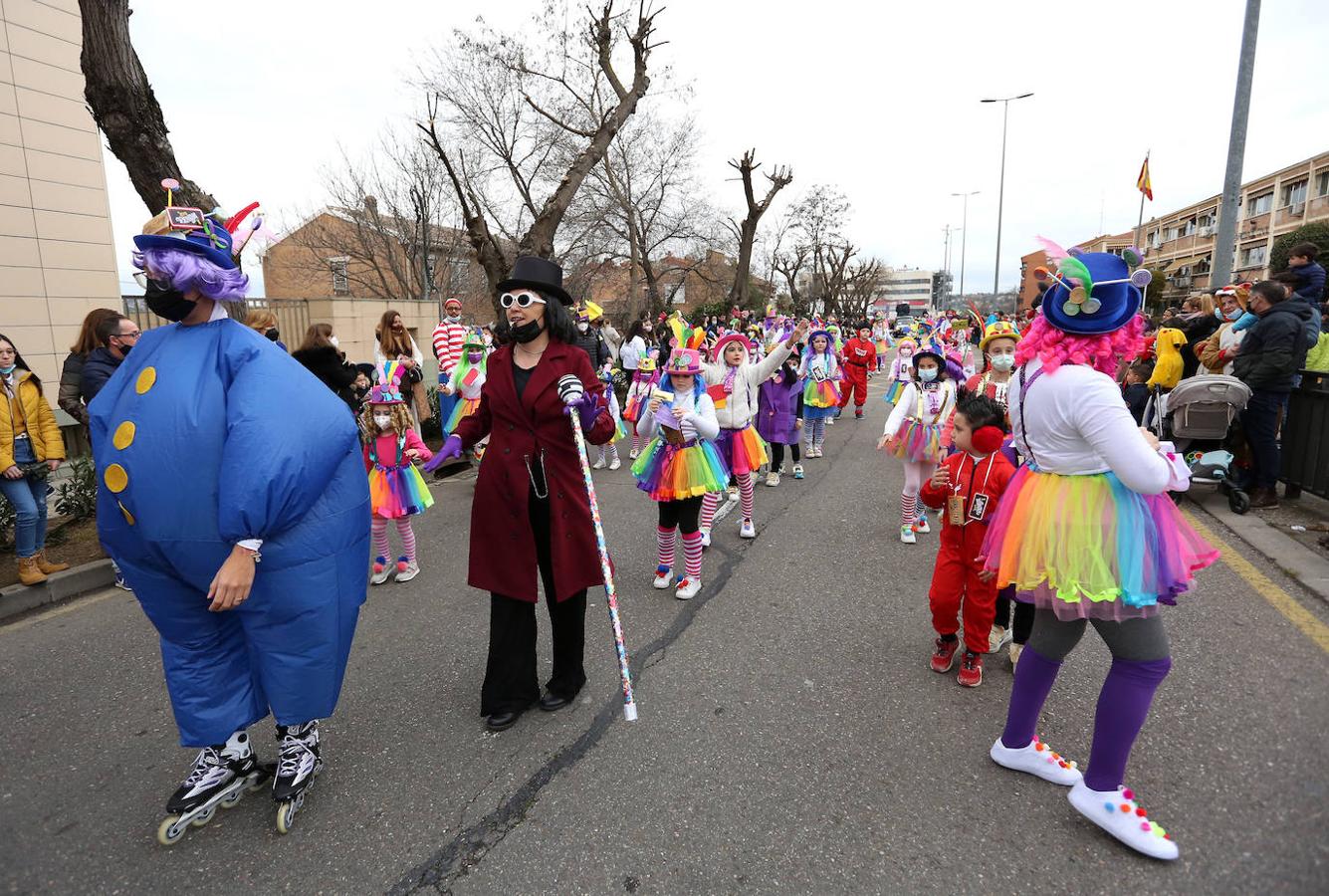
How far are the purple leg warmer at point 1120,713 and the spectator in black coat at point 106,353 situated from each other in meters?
6.03

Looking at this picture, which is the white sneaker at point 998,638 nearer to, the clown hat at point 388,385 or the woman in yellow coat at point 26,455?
the clown hat at point 388,385

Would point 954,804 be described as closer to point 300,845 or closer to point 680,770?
point 680,770

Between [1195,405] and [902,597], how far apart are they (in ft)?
12.9

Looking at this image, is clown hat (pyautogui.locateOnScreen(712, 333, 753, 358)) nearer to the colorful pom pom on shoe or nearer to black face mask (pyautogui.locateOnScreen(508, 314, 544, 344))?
black face mask (pyautogui.locateOnScreen(508, 314, 544, 344))

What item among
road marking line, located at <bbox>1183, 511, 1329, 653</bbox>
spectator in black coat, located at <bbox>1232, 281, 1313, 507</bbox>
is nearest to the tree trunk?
road marking line, located at <bbox>1183, 511, 1329, 653</bbox>

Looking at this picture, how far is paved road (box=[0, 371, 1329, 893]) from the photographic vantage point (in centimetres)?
233

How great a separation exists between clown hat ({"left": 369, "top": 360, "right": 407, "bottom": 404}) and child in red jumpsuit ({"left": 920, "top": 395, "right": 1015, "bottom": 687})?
375 centimetres

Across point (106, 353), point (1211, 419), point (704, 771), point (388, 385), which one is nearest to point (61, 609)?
point (106, 353)

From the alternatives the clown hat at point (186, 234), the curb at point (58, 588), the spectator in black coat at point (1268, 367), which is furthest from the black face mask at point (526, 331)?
the spectator in black coat at point (1268, 367)

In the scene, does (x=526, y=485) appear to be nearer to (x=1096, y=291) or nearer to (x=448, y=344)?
(x=1096, y=291)

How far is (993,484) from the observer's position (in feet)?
11.3

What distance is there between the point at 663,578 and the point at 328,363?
2713 millimetres

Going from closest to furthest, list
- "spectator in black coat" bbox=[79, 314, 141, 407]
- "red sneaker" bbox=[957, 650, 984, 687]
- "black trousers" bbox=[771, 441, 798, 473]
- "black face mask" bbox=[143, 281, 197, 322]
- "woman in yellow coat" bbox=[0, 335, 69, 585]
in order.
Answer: "black face mask" bbox=[143, 281, 197, 322] → "red sneaker" bbox=[957, 650, 984, 687] → "woman in yellow coat" bbox=[0, 335, 69, 585] → "spectator in black coat" bbox=[79, 314, 141, 407] → "black trousers" bbox=[771, 441, 798, 473]

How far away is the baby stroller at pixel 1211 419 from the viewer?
6.05 metres
